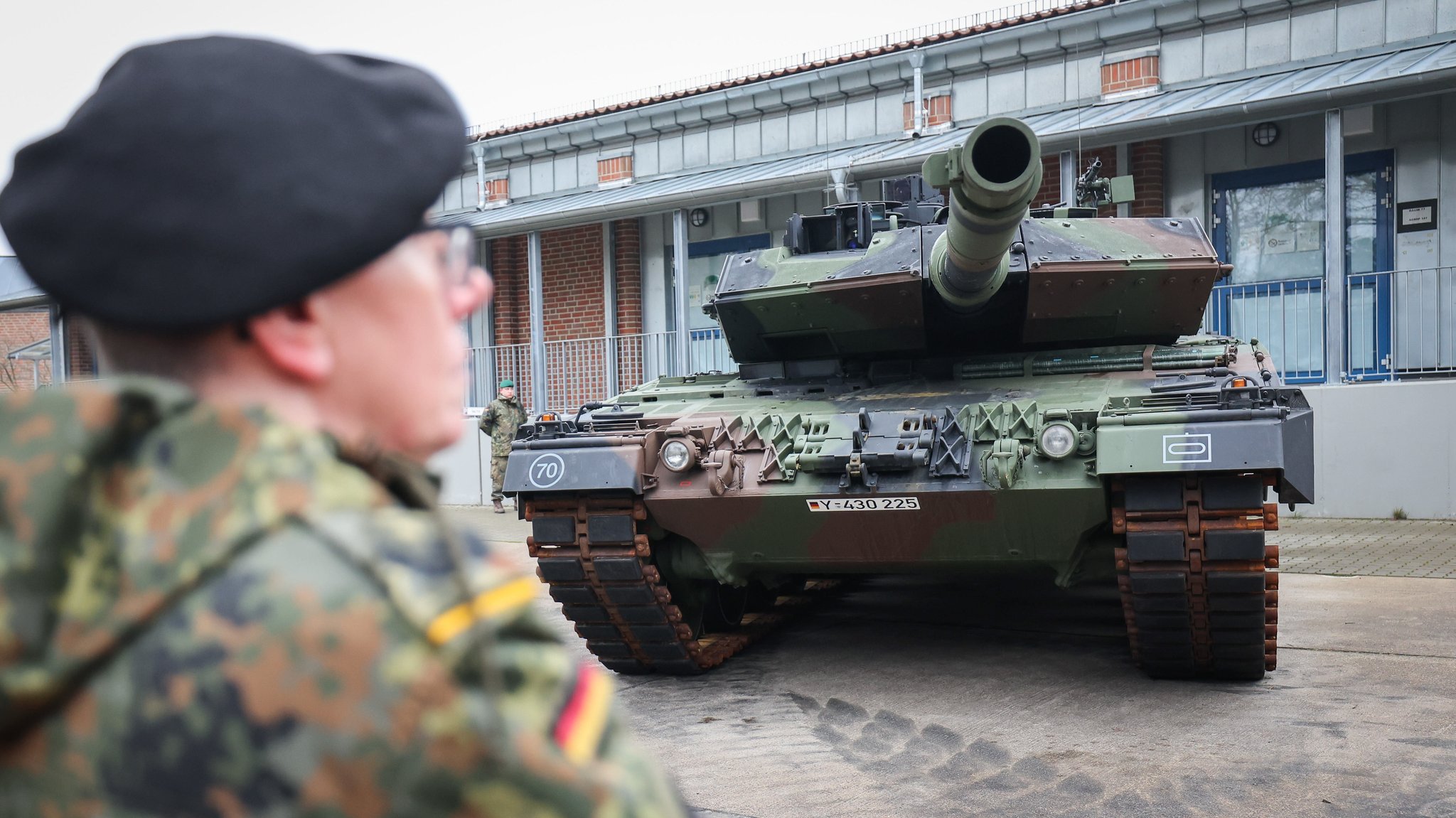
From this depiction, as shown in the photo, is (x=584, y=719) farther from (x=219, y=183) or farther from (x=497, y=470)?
(x=497, y=470)

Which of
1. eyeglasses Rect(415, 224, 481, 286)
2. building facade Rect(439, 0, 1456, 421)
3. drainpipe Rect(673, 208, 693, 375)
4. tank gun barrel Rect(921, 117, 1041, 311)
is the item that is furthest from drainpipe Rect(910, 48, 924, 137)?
eyeglasses Rect(415, 224, 481, 286)

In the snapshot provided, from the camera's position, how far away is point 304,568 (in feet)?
2.59

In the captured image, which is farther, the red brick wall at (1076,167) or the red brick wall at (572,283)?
the red brick wall at (572,283)

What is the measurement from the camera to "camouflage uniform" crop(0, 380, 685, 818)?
77 cm

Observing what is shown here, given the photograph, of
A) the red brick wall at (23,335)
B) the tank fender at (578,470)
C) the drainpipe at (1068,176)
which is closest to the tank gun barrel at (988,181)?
the tank fender at (578,470)

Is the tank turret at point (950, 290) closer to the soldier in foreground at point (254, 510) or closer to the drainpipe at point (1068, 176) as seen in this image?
the drainpipe at point (1068, 176)

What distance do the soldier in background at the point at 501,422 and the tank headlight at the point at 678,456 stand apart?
1002 centimetres

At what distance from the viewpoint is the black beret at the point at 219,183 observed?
0.89 metres

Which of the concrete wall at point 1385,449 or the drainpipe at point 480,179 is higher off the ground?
the drainpipe at point 480,179

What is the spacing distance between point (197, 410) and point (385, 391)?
0.17m

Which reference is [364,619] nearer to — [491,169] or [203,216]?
[203,216]

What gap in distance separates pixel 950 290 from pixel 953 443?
104cm

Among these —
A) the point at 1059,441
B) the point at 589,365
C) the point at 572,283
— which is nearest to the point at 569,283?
the point at 572,283

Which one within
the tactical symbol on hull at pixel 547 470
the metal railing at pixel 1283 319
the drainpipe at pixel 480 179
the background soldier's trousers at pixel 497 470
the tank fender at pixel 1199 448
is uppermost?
the drainpipe at pixel 480 179
